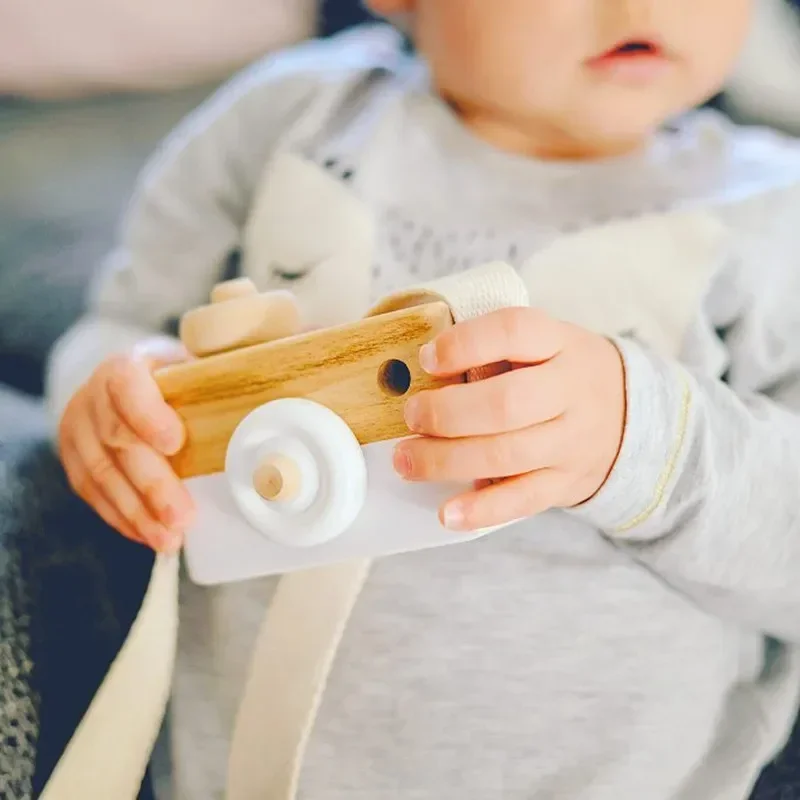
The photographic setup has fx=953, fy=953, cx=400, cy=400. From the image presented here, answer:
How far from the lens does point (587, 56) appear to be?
0.51 m

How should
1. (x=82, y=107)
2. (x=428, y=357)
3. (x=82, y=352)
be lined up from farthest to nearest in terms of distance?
(x=82, y=107)
(x=82, y=352)
(x=428, y=357)

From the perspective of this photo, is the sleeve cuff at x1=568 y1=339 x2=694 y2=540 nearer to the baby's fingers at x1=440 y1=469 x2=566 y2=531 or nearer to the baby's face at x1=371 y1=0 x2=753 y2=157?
the baby's fingers at x1=440 y1=469 x2=566 y2=531

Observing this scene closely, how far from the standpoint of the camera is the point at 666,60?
0.52 metres

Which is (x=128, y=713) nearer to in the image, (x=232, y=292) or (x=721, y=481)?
(x=232, y=292)

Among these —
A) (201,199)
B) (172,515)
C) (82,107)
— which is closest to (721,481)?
(172,515)

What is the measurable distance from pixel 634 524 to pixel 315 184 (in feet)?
0.95

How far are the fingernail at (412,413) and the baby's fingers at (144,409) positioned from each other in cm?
12

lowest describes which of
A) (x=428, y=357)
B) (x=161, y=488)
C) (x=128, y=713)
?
(x=128, y=713)

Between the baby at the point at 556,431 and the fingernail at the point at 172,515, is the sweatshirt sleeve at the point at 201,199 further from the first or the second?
the fingernail at the point at 172,515

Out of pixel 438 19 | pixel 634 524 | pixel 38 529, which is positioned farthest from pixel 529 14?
pixel 38 529

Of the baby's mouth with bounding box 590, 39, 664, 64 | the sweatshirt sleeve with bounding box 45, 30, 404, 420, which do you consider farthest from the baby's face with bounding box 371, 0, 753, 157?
the sweatshirt sleeve with bounding box 45, 30, 404, 420

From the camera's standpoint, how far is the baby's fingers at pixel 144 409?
0.44 metres

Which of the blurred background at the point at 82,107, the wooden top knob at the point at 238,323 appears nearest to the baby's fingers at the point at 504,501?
the wooden top knob at the point at 238,323

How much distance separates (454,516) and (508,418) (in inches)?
1.8
